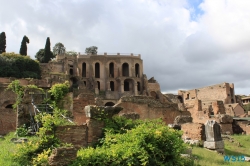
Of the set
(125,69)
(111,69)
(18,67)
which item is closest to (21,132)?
(18,67)

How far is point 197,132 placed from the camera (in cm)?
1266

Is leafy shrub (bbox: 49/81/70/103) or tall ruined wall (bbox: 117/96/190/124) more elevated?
leafy shrub (bbox: 49/81/70/103)

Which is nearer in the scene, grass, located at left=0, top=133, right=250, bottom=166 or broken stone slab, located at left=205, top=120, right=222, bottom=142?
grass, located at left=0, top=133, right=250, bottom=166

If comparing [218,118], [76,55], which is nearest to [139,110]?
[218,118]

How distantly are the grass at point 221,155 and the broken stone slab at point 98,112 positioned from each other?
10.4 ft

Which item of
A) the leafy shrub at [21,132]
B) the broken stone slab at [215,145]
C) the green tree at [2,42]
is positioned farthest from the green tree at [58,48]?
the broken stone slab at [215,145]

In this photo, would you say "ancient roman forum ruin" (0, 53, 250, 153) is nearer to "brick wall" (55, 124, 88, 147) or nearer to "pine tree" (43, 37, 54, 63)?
"pine tree" (43, 37, 54, 63)

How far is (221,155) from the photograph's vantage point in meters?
10.7

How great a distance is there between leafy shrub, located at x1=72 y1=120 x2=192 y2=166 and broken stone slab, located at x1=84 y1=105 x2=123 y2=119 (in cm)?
65

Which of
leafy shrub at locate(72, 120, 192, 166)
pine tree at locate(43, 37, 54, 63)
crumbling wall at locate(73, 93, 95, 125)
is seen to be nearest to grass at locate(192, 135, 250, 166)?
leafy shrub at locate(72, 120, 192, 166)

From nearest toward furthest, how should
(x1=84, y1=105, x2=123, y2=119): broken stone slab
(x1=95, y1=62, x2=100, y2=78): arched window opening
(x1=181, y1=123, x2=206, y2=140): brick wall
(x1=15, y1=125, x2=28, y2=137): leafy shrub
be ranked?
(x1=84, y1=105, x2=123, y2=119): broken stone slab < (x1=15, y1=125, x2=28, y2=137): leafy shrub < (x1=181, y1=123, x2=206, y2=140): brick wall < (x1=95, y1=62, x2=100, y2=78): arched window opening

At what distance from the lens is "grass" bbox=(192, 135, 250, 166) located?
355 inches

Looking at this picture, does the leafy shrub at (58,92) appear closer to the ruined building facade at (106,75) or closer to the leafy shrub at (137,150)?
the leafy shrub at (137,150)

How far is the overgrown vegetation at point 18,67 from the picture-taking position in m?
44.2
